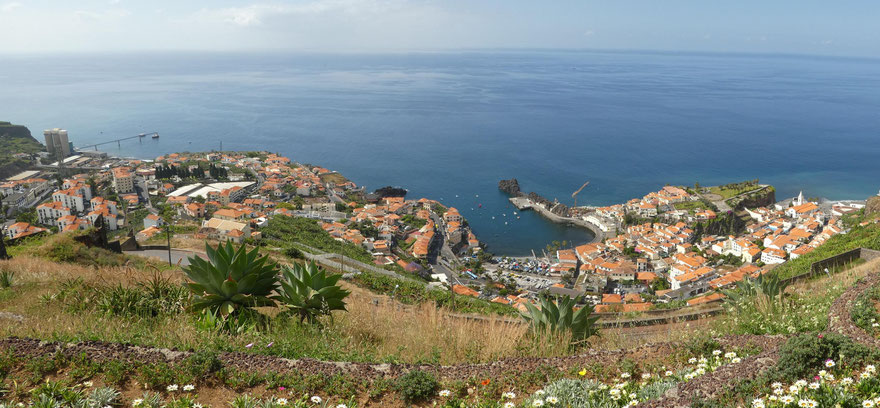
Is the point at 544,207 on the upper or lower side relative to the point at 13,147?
lower

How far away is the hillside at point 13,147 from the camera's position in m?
35.2

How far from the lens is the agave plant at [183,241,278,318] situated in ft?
11.7

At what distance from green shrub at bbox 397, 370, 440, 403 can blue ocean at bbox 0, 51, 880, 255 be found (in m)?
22.8

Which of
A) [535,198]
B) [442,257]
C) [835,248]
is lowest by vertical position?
[442,257]

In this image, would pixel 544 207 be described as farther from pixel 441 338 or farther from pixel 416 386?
pixel 416 386

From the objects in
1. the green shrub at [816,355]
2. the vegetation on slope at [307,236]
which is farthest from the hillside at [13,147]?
the green shrub at [816,355]

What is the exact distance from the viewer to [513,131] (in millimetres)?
55562

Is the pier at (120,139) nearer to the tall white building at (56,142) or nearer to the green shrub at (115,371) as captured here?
the tall white building at (56,142)

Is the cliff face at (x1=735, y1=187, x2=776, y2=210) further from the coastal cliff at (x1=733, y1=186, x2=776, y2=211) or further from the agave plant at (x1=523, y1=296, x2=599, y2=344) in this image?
the agave plant at (x1=523, y1=296, x2=599, y2=344)

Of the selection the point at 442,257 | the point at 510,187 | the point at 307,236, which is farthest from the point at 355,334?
the point at 510,187

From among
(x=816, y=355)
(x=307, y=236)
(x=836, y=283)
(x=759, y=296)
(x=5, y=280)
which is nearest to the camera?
(x=816, y=355)

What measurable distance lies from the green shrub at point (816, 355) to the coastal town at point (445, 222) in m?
12.4

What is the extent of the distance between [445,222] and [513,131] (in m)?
30.2

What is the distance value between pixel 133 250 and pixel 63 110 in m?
73.7
